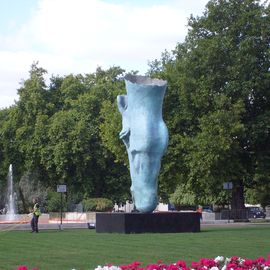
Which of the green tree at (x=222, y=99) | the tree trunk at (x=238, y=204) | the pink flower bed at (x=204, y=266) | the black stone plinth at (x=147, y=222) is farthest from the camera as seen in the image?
the tree trunk at (x=238, y=204)

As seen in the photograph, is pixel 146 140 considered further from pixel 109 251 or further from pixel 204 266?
pixel 204 266

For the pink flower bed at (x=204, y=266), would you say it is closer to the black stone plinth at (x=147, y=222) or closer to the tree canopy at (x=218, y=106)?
the black stone plinth at (x=147, y=222)

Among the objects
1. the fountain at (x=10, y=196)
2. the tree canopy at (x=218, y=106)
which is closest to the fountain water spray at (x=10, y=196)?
the fountain at (x=10, y=196)

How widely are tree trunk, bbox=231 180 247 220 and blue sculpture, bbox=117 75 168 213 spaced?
706 inches

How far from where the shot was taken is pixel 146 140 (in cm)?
3008

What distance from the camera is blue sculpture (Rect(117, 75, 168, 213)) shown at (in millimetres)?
30203

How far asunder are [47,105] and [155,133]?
113 ft

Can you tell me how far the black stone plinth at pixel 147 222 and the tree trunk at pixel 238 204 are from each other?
698 inches

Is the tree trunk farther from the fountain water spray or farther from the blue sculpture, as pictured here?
the fountain water spray

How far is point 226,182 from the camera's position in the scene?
4472 cm

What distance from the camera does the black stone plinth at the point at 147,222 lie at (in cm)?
2858

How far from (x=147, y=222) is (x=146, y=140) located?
3.59 meters

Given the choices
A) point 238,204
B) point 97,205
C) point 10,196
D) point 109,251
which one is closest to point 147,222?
point 109,251

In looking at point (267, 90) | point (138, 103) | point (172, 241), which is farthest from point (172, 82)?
point (172, 241)
